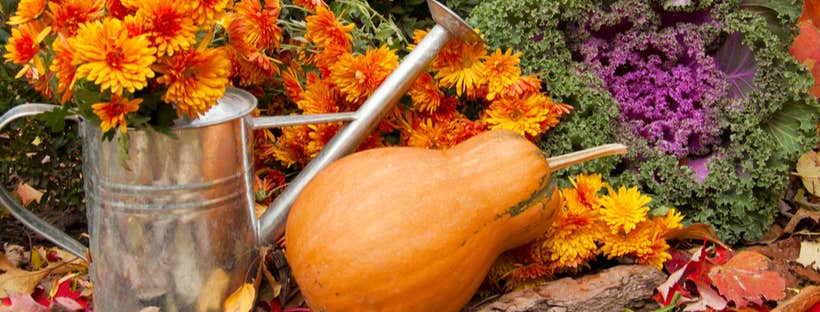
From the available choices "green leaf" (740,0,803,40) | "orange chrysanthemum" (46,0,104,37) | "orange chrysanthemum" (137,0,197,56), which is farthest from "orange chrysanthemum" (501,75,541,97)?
"orange chrysanthemum" (46,0,104,37)

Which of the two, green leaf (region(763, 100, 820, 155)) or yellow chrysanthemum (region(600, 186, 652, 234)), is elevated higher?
green leaf (region(763, 100, 820, 155))

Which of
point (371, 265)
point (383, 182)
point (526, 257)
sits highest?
point (383, 182)

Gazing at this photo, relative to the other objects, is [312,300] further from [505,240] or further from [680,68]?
[680,68]

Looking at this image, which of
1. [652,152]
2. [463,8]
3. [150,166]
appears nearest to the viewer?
[150,166]

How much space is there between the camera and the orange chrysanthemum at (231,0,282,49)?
1.72 m

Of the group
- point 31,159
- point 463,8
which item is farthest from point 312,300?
point 463,8

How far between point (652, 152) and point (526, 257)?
0.42m

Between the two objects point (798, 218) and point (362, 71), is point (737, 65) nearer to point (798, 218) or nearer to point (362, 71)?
point (798, 218)

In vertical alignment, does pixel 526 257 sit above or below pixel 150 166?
below

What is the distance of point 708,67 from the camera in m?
1.94

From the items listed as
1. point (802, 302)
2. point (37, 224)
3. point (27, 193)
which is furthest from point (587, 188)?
point (27, 193)

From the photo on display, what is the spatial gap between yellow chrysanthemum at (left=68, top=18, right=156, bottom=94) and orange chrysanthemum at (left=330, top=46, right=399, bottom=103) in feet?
1.92

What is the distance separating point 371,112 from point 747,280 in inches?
34.3

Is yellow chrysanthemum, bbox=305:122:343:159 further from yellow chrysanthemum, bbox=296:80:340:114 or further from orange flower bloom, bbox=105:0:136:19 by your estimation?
orange flower bloom, bbox=105:0:136:19
